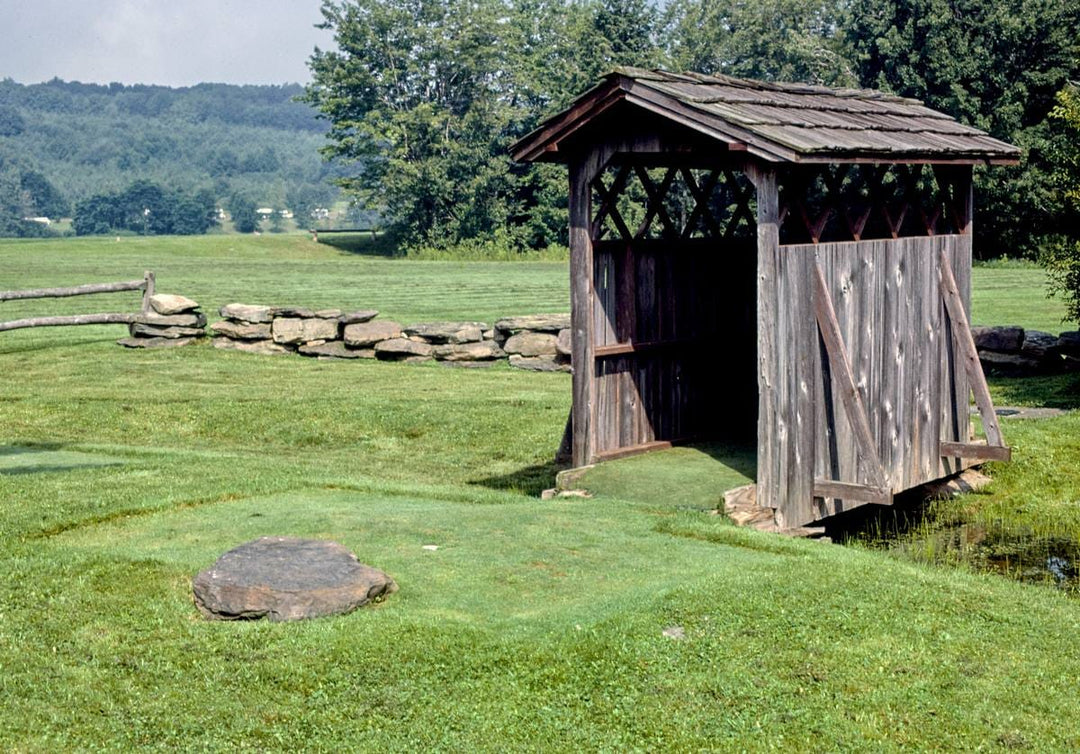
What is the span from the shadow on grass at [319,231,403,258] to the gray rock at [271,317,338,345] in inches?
1800

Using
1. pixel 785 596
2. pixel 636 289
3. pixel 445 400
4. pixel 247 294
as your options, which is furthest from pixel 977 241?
pixel 785 596

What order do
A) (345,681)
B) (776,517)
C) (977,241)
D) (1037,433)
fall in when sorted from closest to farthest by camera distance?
(345,681) → (776,517) → (1037,433) → (977,241)

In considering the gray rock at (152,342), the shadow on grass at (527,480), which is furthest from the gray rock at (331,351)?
the shadow on grass at (527,480)

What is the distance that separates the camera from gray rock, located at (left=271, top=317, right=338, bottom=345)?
2969cm

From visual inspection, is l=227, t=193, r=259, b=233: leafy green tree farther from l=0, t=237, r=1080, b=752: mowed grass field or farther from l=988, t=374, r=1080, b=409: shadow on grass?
l=0, t=237, r=1080, b=752: mowed grass field

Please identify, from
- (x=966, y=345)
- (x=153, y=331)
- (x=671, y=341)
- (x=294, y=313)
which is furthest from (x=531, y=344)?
(x=966, y=345)

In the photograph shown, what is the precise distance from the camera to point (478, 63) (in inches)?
3383

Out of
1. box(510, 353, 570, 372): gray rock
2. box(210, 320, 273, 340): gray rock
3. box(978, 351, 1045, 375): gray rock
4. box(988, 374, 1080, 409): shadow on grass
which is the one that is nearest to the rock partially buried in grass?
box(988, 374, 1080, 409): shadow on grass

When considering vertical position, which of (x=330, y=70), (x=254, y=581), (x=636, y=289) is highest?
(x=330, y=70)

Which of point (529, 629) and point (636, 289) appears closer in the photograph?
point (529, 629)

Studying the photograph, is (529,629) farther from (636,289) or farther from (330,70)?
(330,70)

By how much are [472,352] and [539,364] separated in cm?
161

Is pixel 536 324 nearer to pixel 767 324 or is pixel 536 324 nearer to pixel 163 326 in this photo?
pixel 163 326

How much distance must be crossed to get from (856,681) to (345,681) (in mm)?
3438
